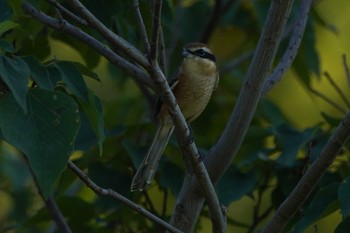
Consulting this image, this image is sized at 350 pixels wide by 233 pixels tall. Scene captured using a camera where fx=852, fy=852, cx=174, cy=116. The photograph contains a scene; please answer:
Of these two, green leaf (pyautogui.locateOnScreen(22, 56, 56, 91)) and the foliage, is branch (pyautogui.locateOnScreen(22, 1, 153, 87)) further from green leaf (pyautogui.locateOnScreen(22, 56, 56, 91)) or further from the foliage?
green leaf (pyautogui.locateOnScreen(22, 56, 56, 91))

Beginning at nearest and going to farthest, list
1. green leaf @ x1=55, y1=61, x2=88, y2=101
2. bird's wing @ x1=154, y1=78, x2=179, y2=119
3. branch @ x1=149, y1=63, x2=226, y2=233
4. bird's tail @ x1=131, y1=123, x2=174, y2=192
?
branch @ x1=149, y1=63, x2=226, y2=233, green leaf @ x1=55, y1=61, x2=88, y2=101, bird's tail @ x1=131, y1=123, x2=174, y2=192, bird's wing @ x1=154, y1=78, x2=179, y2=119

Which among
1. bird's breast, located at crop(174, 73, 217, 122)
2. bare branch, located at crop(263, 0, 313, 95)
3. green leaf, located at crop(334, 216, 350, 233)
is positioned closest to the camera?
green leaf, located at crop(334, 216, 350, 233)

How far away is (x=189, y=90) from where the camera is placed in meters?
5.69

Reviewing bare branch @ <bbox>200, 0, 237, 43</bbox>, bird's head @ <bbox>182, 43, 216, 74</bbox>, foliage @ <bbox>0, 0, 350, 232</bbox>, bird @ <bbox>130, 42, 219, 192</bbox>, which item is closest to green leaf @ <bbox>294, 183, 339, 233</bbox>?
foliage @ <bbox>0, 0, 350, 232</bbox>

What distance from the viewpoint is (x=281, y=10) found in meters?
4.18

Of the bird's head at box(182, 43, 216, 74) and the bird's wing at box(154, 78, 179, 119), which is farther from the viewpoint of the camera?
the bird's head at box(182, 43, 216, 74)

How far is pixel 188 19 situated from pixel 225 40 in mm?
806

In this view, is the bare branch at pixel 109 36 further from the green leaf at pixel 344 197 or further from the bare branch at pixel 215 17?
the bare branch at pixel 215 17

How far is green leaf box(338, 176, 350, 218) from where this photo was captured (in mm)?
3820

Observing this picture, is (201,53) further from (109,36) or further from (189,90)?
(109,36)

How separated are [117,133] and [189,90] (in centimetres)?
64

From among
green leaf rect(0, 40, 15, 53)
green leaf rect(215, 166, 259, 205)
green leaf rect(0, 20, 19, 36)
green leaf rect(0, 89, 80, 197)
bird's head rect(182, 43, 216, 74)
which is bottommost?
green leaf rect(215, 166, 259, 205)

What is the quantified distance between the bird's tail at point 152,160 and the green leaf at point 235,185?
0.42m

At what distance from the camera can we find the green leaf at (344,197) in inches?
150
